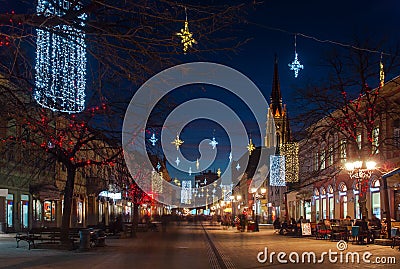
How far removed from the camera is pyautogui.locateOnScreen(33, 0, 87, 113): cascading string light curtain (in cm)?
1012

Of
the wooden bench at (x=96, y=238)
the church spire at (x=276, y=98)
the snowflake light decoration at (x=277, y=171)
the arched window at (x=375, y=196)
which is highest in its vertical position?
the church spire at (x=276, y=98)

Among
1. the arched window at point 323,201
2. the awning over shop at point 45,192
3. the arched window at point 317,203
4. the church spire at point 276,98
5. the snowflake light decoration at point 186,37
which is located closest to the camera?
the snowflake light decoration at point 186,37

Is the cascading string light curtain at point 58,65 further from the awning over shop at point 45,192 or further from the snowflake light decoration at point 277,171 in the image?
the snowflake light decoration at point 277,171

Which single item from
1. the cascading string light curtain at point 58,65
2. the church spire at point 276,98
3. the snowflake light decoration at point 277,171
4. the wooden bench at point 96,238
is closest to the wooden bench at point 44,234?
the wooden bench at point 96,238

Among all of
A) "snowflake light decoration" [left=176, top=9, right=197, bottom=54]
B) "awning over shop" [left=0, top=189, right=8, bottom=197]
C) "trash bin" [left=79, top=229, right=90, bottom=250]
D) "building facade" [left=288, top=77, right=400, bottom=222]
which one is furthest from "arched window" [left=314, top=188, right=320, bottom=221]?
"snowflake light decoration" [left=176, top=9, right=197, bottom=54]

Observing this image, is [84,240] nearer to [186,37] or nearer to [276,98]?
[186,37]

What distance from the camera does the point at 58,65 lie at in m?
20.3

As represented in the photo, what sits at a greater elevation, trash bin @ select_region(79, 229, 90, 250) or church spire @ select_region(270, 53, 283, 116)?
church spire @ select_region(270, 53, 283, 116)

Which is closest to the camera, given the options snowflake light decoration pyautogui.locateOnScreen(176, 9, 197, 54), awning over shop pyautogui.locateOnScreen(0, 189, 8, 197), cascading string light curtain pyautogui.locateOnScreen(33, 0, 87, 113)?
snowflake light decoration pyautogui.locateOnScreen(176, 9, 197, 54)

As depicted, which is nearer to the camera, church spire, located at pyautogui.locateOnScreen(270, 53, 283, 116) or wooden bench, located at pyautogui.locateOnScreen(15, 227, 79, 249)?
wooden bench, located at pyautogui.locateOnScreen(15, 227, 79, 249)

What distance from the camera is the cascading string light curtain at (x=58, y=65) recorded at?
10.1 m

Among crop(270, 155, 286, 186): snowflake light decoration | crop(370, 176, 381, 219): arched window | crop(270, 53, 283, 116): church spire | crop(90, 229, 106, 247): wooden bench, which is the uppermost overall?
crop(270, 53, 283, 116): church spire

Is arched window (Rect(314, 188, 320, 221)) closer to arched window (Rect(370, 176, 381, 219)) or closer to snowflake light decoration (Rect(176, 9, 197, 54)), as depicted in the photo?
arched window (Rect(370, 176, 381, 219))

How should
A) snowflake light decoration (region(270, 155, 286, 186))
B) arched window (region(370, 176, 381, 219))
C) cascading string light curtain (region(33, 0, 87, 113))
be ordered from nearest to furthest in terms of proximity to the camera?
cascading string light curtain (region(33, 0, 87, 113)) < arched window (region(370, 176, 381, 219)) < snowflake light decoration (region(270, 155, 286, 186))
